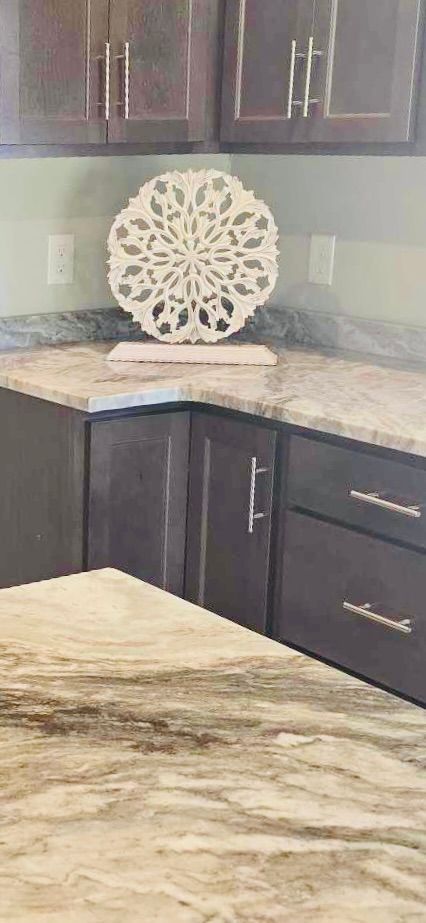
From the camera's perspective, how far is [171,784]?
942 mm

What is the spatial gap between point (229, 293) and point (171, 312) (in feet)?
0.48

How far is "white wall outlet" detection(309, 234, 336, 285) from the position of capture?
120 inches

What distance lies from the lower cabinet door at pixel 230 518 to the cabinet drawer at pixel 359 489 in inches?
3.3

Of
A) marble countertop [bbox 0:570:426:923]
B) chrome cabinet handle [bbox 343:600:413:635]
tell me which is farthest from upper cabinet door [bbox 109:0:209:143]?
marble countertop [bbox 0:570:426:923]

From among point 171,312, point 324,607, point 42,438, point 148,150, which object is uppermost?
point 148,150

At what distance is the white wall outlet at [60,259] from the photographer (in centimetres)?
298

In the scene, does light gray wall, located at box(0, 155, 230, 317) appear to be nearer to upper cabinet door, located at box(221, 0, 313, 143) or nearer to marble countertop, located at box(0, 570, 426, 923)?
upper cabinet door, located at box(221, 0, 313, 143)

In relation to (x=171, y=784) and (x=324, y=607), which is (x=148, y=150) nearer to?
(x=324, y=607)

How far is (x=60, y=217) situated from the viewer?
9.76 ft

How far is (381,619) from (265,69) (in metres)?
1.25

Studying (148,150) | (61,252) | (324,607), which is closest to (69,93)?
(148,150)

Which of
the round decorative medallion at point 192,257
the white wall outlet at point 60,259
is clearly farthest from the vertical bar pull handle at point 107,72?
the white wall outlet at point 60,259

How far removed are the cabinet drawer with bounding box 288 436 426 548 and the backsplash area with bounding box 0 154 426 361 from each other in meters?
0.64

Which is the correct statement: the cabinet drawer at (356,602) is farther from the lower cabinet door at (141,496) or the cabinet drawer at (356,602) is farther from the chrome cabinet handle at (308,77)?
the chrome cabinet handle at (308,77)
